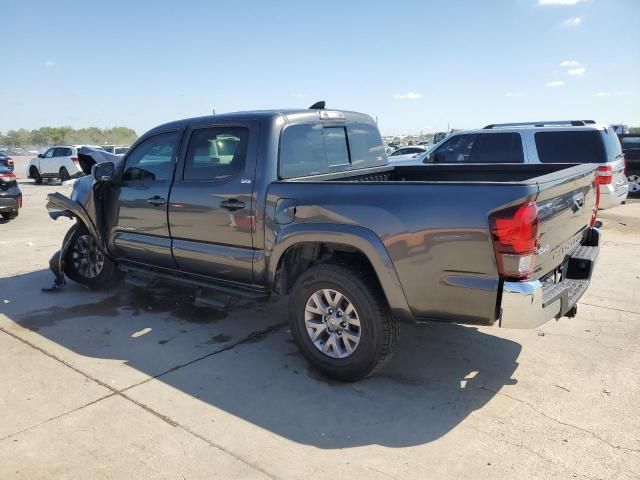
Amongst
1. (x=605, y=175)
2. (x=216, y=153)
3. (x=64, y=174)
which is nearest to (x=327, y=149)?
(x=216, y=153)

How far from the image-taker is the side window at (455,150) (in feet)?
29.9

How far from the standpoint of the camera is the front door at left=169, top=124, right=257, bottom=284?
4113 millimetres

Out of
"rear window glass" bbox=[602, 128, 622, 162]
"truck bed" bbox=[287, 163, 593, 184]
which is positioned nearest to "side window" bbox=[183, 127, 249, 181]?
"truck bed" bbox=[287, 163, 593, 184]

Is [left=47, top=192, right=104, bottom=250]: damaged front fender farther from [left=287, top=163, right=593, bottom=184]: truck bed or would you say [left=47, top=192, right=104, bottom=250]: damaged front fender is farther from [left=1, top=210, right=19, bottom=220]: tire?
[left=1, top=210, right=19, bottom=220]: tire

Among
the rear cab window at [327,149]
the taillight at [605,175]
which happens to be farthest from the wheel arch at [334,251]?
the taillight at [605,175]

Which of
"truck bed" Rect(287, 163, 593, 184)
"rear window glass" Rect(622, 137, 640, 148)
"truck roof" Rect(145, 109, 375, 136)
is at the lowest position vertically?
"rear window glass" Rect(622, 137, 640, 148)

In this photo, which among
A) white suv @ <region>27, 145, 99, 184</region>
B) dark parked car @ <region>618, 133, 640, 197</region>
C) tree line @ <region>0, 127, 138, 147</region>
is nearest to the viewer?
dark parked car @ <region>618, 133, 640, 197</region>

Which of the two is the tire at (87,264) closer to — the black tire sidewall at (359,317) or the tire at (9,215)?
the black tire sidewall at (359,317)

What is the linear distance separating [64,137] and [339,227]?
88.2 m

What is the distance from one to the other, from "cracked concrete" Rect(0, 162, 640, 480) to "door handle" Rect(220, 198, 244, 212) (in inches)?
47.4

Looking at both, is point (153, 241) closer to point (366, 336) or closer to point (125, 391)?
point (125, 391)

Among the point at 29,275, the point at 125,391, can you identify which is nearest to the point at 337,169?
the point at 125,391

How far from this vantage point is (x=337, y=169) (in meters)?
4.64

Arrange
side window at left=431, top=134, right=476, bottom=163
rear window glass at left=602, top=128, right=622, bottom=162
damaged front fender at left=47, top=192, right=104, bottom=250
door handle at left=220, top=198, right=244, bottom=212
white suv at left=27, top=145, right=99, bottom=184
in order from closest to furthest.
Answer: door handle at left=220, top=198, right=244, bottom=212, damaged front fender at left=47, top=192, right=104, bottom=250, rear window glass at left=602, top=128, right=622, bottom=162, side window at left=431, top=134, right=476, bottom=163, white suv at left=27, top=145, right=99, bottom=184
